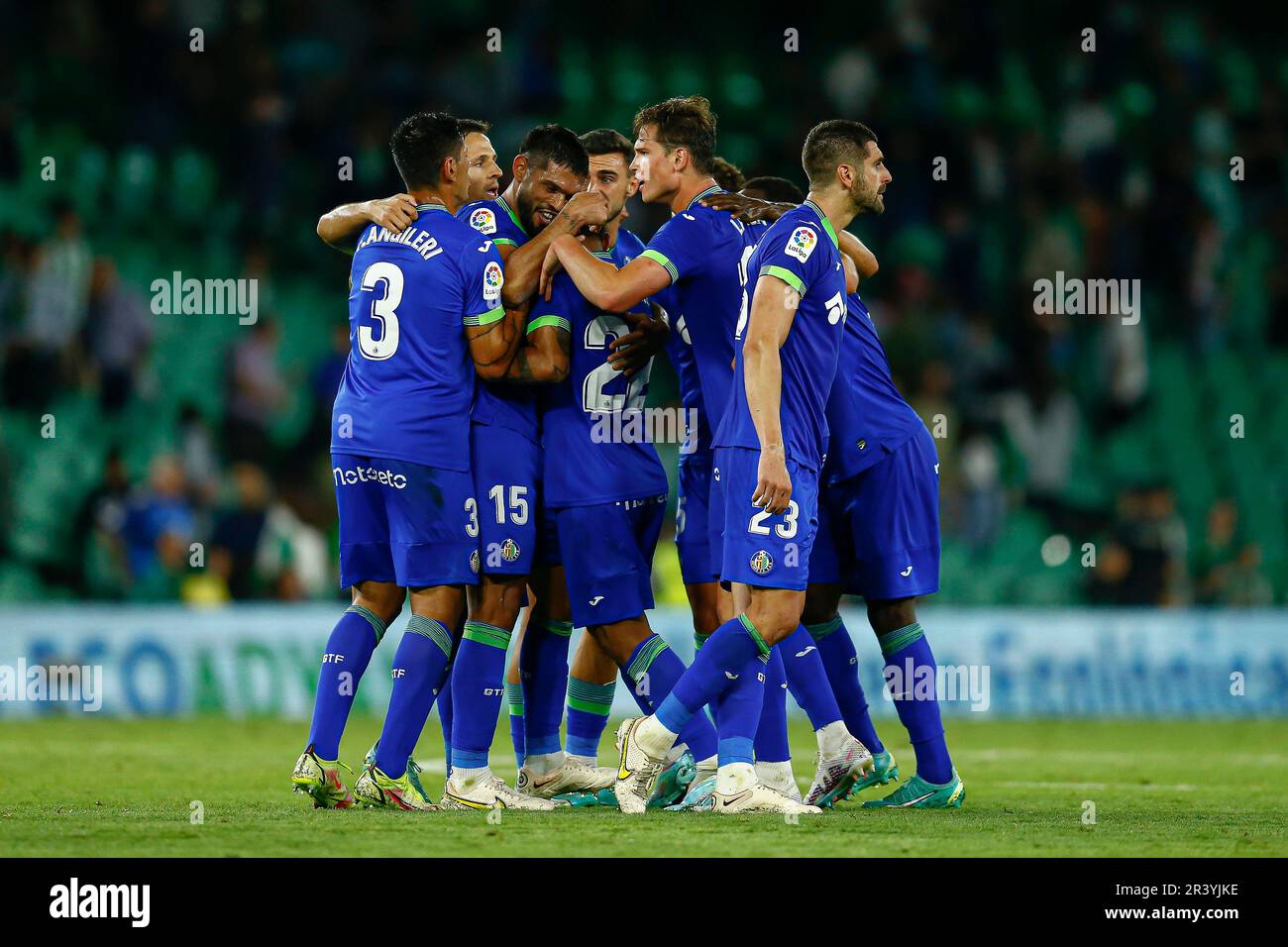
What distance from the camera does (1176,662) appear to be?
13.8 metres

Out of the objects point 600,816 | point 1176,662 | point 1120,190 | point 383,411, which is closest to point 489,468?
point 383,411

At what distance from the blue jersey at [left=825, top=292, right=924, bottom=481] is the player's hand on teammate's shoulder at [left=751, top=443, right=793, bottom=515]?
3.84 ft

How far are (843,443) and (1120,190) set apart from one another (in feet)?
36.3

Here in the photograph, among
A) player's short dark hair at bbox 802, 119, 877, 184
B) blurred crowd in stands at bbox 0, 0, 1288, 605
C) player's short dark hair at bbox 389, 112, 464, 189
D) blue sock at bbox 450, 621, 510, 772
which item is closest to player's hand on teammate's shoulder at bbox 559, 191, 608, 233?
player's short dark hair at bbox 389, 112, 464, 189

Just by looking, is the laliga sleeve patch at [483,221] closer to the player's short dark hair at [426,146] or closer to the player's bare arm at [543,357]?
the player's short dark hair at [426,146]

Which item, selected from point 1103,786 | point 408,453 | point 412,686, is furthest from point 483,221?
point 1103,786

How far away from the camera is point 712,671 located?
657cm

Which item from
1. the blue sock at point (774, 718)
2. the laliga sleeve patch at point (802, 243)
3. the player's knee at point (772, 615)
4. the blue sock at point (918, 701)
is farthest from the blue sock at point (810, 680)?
the laliga sleeve patch at point (802, 243)

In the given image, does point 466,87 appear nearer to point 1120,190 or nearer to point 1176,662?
point 1120,190

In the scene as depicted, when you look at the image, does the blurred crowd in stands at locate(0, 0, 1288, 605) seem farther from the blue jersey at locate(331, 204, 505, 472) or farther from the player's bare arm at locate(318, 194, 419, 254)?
the blue jersey at locate(331, 204, 505, 472)

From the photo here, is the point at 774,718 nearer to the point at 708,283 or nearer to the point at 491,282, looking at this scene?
the point at 708,283

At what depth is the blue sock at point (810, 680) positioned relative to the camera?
759 centimetres

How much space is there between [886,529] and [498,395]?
1.82 meters

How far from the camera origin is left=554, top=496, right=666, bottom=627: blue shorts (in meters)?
7.21
